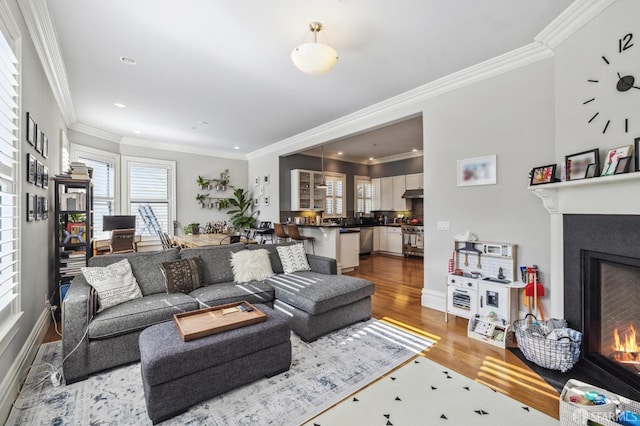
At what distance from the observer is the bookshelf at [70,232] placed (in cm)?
335

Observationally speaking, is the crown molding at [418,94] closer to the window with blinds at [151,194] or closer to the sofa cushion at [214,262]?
the sofa cushion at [214,262]

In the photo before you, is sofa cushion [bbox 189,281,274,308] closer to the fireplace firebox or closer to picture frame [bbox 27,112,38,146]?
picture frame [bbox 27,112,38,146]

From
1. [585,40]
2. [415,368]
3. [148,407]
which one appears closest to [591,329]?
[415,368]

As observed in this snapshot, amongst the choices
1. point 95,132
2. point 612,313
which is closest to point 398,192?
point 612,313

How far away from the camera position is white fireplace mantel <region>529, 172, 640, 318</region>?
1.92 m

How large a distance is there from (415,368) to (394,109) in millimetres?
3355

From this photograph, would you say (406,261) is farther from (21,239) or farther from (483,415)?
(21,239)

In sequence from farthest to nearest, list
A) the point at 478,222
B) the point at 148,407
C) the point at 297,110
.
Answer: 1. the point at 297,110
2. the point at 478,222
3. the point at 148,407

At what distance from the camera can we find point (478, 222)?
3.31m

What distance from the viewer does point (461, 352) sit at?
258 centimetres

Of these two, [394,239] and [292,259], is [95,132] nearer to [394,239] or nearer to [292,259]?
[292,259]

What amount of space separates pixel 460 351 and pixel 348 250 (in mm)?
3329

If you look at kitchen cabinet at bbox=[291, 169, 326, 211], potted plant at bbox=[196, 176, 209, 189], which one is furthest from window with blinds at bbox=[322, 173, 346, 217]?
potted plant at bbox=[196, 176, 209, 189]

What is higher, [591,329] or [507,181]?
[507,181]
